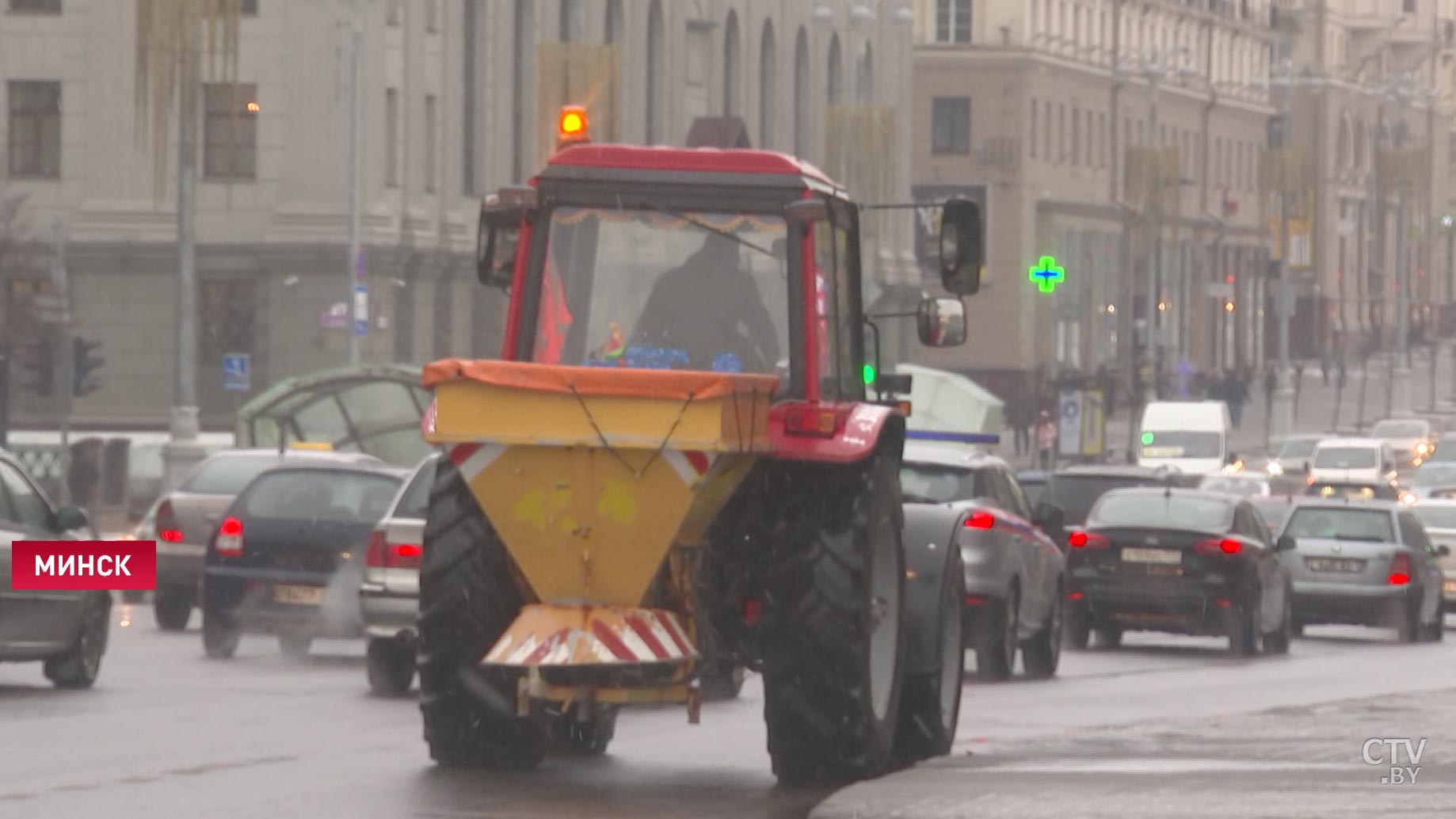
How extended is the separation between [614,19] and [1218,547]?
161 ft

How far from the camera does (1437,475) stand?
202ft

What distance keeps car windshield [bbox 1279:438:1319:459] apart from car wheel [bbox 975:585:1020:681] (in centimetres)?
4780

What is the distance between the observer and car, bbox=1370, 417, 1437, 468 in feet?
265

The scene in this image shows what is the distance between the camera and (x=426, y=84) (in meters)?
65.6

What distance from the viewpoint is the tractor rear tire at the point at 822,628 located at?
13133 millimetres

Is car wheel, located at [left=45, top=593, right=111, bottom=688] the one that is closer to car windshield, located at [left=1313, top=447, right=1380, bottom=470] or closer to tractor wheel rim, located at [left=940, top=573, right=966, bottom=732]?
tractor wheel rim, located at [left=940, top=573, right=966, bottom=732]

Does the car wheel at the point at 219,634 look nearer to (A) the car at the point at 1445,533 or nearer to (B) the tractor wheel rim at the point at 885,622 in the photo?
(B) the tractor wheel rim at the point at 885,622

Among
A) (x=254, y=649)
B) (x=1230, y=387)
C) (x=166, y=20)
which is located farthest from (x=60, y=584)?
(x=1230, y=387)

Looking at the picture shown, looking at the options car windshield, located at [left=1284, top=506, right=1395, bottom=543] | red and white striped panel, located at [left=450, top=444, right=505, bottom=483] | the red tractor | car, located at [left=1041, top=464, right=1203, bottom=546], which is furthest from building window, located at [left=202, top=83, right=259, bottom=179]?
red and white striped panel, located at [left=450, top=444, right=505, bottom=483]

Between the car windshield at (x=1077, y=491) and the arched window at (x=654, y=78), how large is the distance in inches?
1691

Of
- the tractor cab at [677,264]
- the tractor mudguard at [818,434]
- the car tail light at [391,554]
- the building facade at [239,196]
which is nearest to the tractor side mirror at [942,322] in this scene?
the tractor cab at [677,264]

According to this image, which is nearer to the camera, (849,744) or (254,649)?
(849,744)

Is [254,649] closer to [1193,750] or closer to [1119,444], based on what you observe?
[1193,750]

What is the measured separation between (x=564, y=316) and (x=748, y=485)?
3.71 ft
